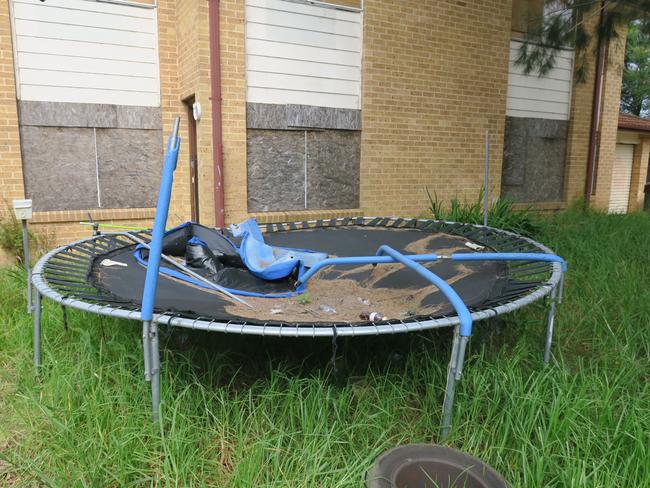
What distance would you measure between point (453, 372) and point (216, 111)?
3.71 meters

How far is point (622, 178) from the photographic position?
34.9 feet

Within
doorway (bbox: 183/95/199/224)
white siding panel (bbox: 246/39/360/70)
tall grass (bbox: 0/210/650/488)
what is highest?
white siding panel (bbox: 246/39/360/70)

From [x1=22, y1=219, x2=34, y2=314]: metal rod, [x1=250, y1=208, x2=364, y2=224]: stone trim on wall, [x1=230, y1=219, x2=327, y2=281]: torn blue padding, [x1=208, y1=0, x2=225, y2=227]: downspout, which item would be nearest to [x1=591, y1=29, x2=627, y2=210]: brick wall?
[x1=250, y1=208, x2=364, y2=224]: stone trim on wall

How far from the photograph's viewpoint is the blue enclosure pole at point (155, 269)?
1.66 metres

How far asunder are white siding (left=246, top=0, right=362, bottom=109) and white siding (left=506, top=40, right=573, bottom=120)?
2.56m

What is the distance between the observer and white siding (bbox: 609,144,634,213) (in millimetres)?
10461

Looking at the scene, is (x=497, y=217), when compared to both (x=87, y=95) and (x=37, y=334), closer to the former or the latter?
(x=87, y=95)

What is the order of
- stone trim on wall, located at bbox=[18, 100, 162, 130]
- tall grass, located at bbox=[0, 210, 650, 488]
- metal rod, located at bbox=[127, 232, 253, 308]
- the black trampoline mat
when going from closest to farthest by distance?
1. tall grass, located at bbox=[0, 210, 650, 488]
2. the black trampoline mat
3. metal rod, located at bbox=[127, 232, 253, 308]
4. stone trim on wall, located at bbox=[18, 100, 162, 130]

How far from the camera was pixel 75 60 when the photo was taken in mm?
4789

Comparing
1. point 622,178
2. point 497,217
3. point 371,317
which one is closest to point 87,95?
point 371,317

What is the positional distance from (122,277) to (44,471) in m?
1.20

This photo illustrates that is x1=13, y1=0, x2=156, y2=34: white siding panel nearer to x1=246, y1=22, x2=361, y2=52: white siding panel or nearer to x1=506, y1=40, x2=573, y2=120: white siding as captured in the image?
x1=246, y1=22, x2=361, y2=52: white siding panel

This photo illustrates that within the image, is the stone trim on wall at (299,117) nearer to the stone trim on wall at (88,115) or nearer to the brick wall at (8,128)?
the stone trim on wall at (88,115)

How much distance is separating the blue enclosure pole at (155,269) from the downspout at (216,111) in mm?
3101
